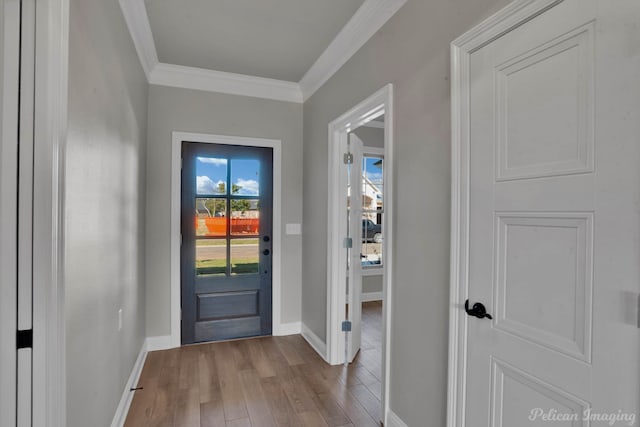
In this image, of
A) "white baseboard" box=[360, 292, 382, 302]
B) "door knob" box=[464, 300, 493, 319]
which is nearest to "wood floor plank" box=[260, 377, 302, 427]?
"door knob" box=[464, 300, 493, 319]

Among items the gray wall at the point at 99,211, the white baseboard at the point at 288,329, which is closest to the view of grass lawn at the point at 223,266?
the white baseboard at the point at 288,329

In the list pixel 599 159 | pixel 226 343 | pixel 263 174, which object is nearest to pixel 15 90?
pixel 599 159

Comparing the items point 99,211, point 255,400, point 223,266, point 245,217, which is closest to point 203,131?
point 245,217

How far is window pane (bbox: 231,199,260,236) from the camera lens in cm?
339

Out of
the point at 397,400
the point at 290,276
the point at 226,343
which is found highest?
the point at 290,276

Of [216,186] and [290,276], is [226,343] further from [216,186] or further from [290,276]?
[216,186]

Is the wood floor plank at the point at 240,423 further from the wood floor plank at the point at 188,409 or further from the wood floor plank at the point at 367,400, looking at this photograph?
the wood floor plank at the point at 367,400

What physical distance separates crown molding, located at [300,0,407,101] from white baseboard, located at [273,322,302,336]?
2493 mm

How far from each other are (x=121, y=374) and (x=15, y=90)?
5.88 ft

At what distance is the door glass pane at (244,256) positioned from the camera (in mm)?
3404

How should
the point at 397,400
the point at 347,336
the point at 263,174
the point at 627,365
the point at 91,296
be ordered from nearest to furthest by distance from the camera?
the point at 627,365
the point at 91,296
the point at 397,400
the point at 347,336
the point at 263,174

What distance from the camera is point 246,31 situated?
2.53 m

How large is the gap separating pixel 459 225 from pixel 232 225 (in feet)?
8.06

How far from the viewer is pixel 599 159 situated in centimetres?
98
